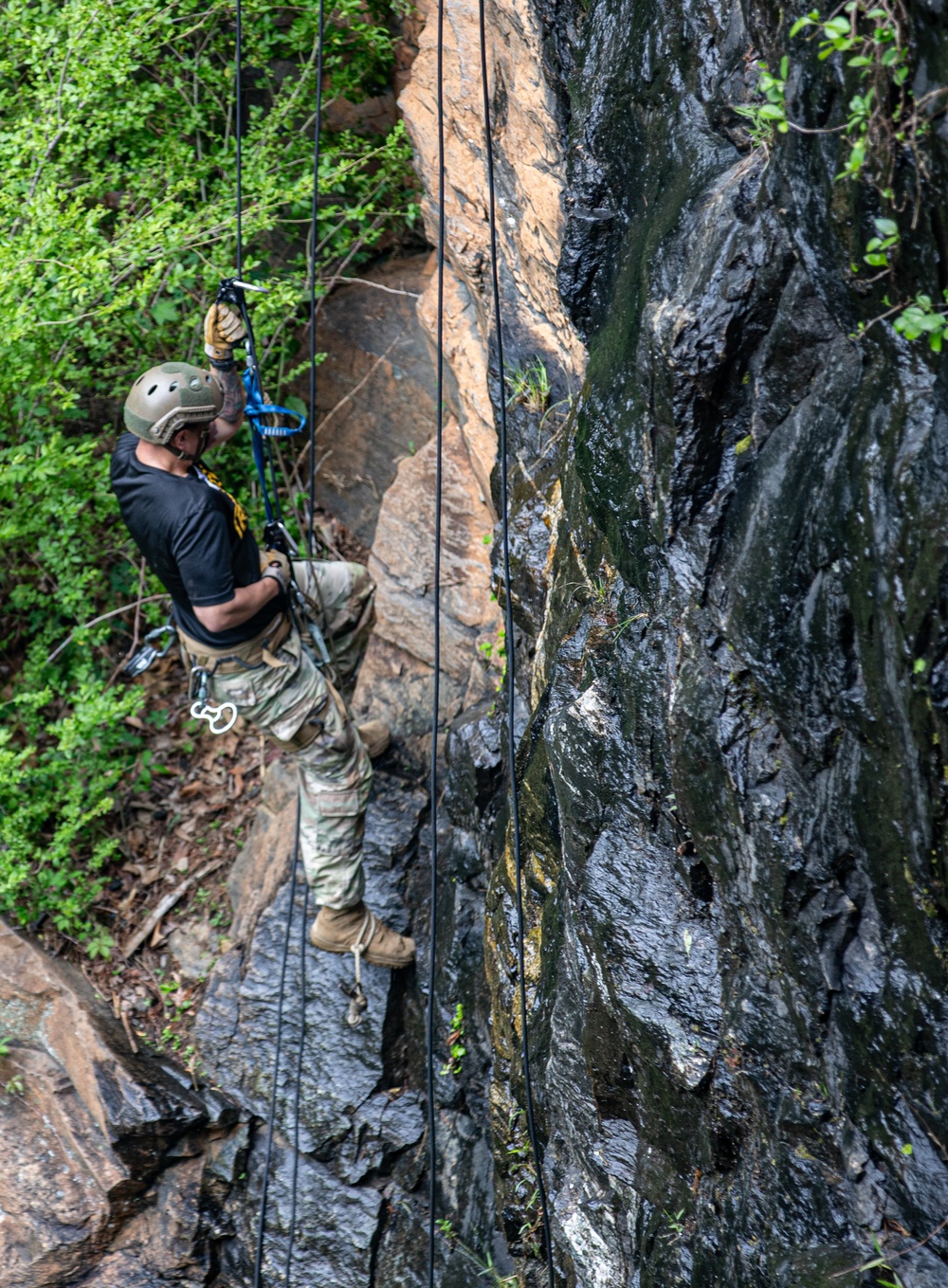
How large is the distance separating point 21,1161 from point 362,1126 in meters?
1.68

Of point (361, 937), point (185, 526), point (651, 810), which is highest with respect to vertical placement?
point (185, 526)

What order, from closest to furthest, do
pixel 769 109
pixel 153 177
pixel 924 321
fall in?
pixel 924 321, pixel 769 109, pixel 153 177

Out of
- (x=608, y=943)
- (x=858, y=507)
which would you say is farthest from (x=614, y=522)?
(x=608, y=943)

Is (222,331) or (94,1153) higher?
(222,331)

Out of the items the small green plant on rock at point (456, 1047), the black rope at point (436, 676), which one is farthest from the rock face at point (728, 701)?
the small green plant on rock at point (456, 1047)

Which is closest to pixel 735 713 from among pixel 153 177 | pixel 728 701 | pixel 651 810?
pixel 728 701

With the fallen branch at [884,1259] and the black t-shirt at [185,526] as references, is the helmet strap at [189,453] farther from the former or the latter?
the fallen branch at [884,1259]

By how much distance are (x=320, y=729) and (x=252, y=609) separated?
0.73 metres

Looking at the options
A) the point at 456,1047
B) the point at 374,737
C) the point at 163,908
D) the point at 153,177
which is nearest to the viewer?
the point at 456,1047

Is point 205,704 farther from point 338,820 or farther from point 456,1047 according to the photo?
point 456,1047

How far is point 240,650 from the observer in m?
4.57

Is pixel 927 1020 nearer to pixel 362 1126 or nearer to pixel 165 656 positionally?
pixel 362 1126

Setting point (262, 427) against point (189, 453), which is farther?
point (262, 427)

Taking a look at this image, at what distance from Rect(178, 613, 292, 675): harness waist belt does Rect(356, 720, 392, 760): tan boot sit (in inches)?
42.8
